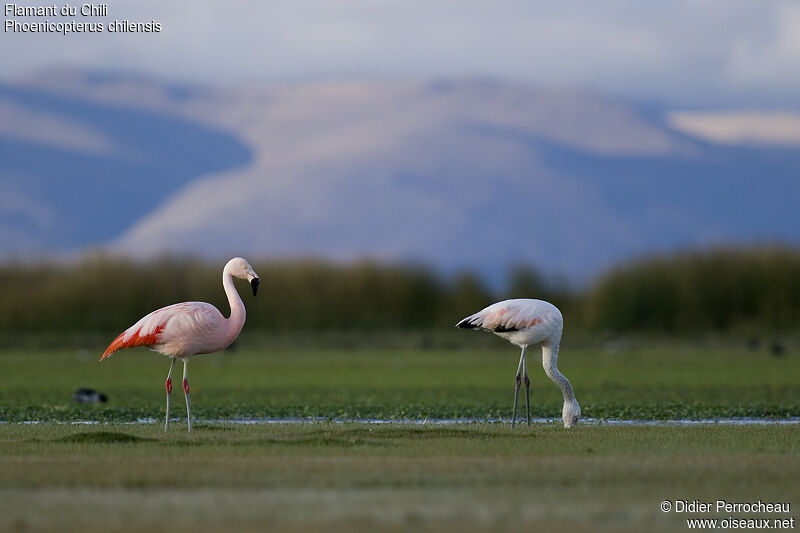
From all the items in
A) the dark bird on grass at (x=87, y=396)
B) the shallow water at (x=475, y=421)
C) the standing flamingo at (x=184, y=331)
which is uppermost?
the standing flamingo at (x=184, y=331)

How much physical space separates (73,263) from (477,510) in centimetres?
4154

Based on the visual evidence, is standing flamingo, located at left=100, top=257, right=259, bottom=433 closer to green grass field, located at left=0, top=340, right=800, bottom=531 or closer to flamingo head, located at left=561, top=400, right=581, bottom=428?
green grass field, located at left=0, top=340, right=800, bottom=531

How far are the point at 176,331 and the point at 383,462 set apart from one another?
434 centimetres

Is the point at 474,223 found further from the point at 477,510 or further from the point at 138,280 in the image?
the point at 477,510

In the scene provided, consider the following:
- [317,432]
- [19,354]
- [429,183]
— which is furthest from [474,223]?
[317,432]

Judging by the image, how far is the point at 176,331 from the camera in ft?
50.2

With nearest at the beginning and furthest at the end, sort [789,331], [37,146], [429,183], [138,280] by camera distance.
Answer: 1. [789,331]
2. [138,280]
3. [429,183]
4. [37,146]

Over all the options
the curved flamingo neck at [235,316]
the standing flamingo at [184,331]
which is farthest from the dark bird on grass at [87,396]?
the curved flamingo neck at [235,316]

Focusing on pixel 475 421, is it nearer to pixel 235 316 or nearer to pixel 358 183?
pixel 235 316

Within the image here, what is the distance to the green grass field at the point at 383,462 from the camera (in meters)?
9.02

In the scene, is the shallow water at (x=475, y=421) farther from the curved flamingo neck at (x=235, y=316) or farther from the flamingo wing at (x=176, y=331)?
the flamingo wing at (x=176, y=331)

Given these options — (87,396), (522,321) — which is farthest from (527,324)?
(87,396)

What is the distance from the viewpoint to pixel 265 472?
36.4ft

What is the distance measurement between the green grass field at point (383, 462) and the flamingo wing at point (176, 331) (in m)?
0.95
